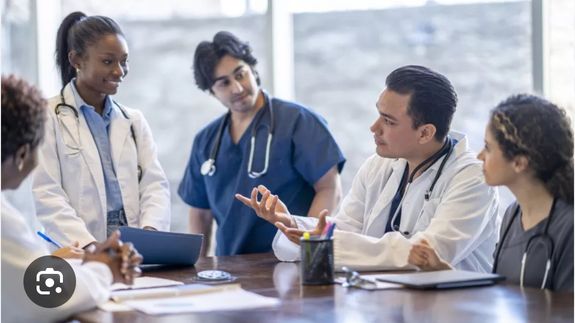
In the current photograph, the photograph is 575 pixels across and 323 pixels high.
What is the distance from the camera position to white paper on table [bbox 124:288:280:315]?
1.81m

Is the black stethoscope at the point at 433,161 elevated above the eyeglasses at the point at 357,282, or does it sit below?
above

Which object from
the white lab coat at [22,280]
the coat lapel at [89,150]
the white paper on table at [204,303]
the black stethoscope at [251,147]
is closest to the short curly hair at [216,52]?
the black stethoscope at [251,147]

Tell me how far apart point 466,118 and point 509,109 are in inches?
74.9

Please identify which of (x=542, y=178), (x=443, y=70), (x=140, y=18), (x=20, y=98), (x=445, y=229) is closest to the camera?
(x=20, y=98)

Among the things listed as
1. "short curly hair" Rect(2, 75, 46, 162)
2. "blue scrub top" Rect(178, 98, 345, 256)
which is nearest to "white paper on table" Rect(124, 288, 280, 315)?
"short curly hair" Rect(2, 75, 46, 162)

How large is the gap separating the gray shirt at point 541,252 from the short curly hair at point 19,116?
1.12 m

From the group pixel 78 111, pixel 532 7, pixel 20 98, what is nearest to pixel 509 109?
pixel 20 98

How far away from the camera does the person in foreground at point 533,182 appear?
205cm

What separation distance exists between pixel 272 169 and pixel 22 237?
1616 mm

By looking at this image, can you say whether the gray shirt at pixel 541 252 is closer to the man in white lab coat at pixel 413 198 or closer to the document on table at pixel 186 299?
the man in white lab coat at pixel 413 198

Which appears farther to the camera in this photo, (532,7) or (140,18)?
(140,18)

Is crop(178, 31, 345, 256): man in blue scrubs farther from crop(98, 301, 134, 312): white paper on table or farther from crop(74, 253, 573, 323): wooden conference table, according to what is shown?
crop(98, 301, 134, 312): white paper on table

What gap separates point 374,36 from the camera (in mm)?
4145

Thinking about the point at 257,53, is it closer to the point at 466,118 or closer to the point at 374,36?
the point at 374,36
